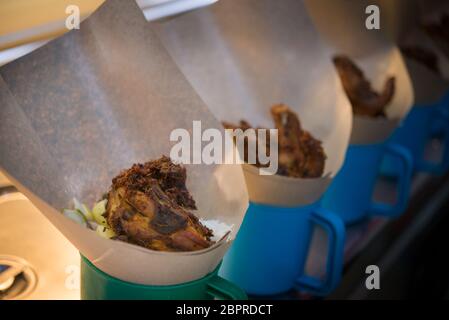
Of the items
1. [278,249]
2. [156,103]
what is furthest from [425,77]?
[156,103]

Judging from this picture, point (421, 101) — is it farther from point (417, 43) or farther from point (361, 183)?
point (361, 183)

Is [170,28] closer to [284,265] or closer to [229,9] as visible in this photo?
[229,9]

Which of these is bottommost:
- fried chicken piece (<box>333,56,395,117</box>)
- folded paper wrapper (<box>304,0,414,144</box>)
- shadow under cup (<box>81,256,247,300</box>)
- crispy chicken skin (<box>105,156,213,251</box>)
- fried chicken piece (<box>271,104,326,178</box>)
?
shadow under cup (<box>81,256,247,300</box>)

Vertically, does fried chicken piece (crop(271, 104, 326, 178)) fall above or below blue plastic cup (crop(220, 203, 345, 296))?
above

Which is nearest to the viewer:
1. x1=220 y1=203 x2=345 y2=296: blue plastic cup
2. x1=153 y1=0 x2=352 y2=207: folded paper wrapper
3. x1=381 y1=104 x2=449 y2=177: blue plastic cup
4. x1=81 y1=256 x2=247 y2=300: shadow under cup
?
x1=81 y1=256 x2=247 y2=300: shadow under cup

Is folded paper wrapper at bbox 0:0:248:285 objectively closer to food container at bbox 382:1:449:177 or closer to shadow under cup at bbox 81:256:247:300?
shadow under cup at bbox 81:256:247:300

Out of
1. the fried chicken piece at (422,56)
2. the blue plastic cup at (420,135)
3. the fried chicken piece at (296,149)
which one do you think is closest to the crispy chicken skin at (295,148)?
the fried chicken piece at (296,149)

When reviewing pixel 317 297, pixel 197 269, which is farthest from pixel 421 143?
pixel 197 269

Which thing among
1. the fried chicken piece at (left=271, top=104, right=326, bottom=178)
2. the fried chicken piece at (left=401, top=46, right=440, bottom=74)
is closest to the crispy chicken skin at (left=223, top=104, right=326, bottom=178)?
the fried chicken piece at (left=271, top=104, right=326, bottom=178)
